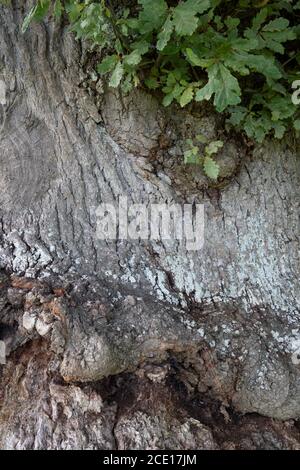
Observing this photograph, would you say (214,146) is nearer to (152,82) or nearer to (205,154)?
(205,154)

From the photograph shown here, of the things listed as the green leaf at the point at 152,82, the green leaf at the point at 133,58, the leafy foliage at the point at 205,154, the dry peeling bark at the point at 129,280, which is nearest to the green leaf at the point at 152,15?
the green leaf at the point at 133,58

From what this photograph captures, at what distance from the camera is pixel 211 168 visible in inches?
87.2

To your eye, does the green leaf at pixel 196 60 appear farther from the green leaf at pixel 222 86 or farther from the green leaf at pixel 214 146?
the green leaf at pixel 214 146

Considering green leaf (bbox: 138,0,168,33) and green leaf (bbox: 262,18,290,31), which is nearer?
green leaf (bbox: 138,0,168,33)

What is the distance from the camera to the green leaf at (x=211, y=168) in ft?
7.24

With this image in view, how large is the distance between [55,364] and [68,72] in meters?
1.36

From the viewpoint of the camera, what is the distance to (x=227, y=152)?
2326 millimetres

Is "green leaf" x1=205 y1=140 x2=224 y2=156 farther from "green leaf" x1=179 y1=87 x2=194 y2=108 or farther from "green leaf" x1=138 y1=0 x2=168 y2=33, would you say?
"green leaf" x1=138 y1=0 x2=168 y2=33

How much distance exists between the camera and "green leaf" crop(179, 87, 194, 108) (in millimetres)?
2098

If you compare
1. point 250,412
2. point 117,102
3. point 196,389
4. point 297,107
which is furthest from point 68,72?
point 250,412

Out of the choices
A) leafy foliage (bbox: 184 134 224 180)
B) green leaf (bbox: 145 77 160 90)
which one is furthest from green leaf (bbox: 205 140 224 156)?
green leaf (bbox: 145 77 160 90)

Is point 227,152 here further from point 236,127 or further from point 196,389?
point 196,389

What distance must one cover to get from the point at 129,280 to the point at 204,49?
1.06m

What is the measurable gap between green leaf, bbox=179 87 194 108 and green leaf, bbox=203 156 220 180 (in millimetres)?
291
